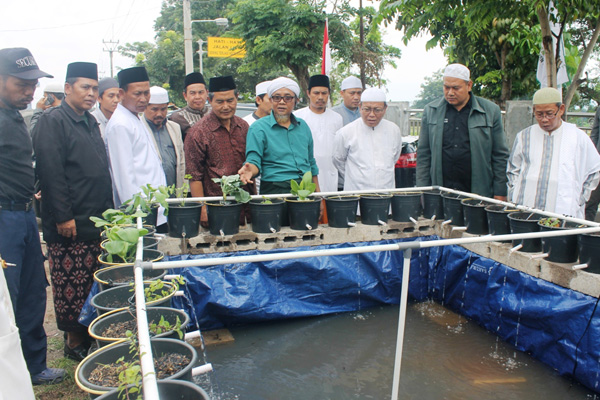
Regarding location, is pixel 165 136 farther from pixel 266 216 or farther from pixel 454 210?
pixel 454 210

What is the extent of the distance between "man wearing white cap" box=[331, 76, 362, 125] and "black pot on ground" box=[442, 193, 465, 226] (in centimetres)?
197

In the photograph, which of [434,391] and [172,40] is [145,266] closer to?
[434,391]

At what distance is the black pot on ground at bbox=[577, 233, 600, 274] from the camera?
8.72 feet

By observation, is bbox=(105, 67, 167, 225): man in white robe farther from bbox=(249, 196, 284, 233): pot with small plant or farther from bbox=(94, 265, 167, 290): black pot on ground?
bbox=(94, 265, 167, 290): black pot on ground

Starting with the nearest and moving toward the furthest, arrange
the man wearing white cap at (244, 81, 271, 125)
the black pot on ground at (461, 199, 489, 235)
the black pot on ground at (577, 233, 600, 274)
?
1. the black pot on ground at (577, 233, 600, 274)
2. the black pot on ground at (461, 199, 489, 235)
3. the man wearing white cap at (244, 81, 271, 125)

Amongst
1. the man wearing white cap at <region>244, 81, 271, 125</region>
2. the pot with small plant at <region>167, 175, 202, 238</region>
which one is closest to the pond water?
the pot with small plant at <region>167, 175, 202, 238</region>

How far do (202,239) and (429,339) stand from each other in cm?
174

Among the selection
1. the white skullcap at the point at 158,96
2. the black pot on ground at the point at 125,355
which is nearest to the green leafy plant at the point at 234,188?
the white skullcap at the point at 158,96

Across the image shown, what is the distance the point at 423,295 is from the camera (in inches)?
156

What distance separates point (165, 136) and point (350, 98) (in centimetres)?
220

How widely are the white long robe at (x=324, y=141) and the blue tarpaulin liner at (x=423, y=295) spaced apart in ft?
4.41

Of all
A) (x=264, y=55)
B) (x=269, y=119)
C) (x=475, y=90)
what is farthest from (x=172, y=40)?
(x=269, y=119)

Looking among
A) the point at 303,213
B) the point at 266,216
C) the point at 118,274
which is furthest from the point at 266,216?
the point at 118,274

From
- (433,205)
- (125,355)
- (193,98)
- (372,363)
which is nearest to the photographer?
(125,355)
